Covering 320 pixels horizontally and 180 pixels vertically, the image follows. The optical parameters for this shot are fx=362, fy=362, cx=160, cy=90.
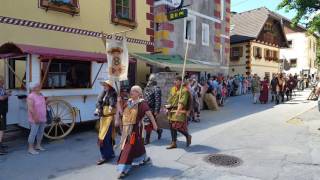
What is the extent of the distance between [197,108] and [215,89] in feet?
16.4

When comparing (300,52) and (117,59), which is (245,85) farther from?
(300,52)

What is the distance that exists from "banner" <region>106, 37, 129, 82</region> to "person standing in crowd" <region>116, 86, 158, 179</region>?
2.99 feet

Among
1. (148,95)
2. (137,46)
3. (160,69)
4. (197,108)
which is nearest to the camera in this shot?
(148,95)

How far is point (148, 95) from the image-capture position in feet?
29.5

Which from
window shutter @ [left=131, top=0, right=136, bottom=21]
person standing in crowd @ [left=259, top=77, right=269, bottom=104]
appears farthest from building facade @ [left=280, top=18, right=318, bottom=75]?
window shutter @ [left=131, top=0, right=136, bottom=21]

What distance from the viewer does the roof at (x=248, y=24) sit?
33688 mm

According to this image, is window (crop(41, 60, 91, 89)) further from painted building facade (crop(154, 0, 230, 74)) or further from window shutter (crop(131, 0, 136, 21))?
painted building facade (crop(154, 0, 230, 74))

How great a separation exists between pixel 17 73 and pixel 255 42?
88.0 ft

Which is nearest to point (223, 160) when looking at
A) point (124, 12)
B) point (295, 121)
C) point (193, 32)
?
point (295, 121)

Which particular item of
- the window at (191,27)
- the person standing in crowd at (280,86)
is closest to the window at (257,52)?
the person standing in crowd at (280,86)

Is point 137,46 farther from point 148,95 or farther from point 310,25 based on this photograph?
point 310,25

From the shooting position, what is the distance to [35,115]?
7934mm

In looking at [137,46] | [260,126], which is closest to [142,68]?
[137,46]

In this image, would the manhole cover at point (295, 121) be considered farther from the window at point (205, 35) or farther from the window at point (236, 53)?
the window at point (236, 53)
